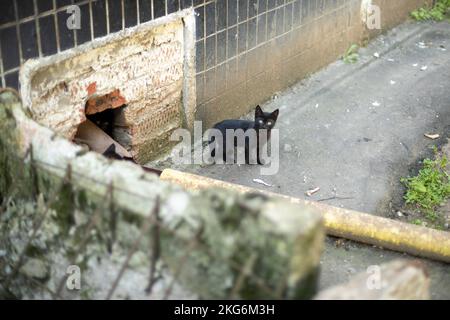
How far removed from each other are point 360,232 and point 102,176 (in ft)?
8.10

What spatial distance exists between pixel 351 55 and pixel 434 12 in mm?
2844

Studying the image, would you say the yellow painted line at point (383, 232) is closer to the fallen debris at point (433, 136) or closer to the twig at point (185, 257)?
the twig at point (185, 257)

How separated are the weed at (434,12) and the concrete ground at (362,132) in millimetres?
1114

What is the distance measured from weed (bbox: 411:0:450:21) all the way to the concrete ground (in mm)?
1114

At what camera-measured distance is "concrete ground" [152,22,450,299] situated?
6.45m

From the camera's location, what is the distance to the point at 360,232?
18.3 ft

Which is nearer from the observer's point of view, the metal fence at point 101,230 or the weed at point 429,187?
the metal fence at point 101,230

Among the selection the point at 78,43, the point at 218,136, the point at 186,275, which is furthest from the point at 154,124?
the point at 186,275

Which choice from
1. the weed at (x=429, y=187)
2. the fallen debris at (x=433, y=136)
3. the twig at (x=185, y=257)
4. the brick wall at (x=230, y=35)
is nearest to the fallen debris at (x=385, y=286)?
the twig at (x=185, y=257)

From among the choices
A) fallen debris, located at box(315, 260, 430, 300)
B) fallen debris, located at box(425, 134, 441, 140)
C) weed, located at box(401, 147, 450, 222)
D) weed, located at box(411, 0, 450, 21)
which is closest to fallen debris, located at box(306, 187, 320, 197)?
weed, located at box(401, 147, 450, 222)

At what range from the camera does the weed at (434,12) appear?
11766 mm

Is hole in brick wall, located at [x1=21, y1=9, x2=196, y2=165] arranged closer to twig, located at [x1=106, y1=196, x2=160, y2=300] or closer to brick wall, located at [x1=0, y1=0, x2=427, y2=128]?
brick wall, located at [x1=0, y1=0, x2=427, y2=128]

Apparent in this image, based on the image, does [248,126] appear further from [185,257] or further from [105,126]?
[185,257]

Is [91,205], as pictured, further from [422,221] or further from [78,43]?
[422,221]
